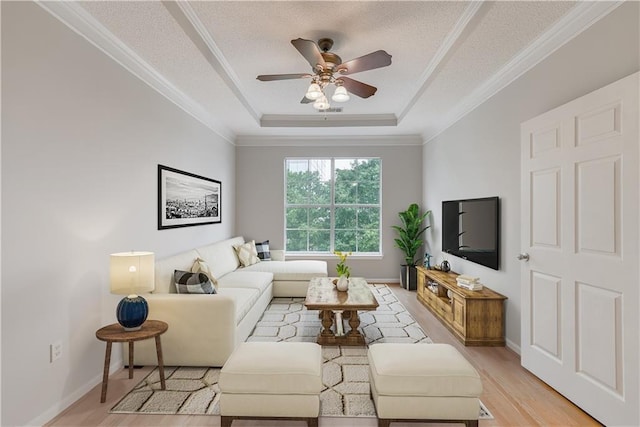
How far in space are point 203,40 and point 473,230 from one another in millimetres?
3453

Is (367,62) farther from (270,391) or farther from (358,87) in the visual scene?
(270,391)

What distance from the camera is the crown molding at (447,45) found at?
2461 mm

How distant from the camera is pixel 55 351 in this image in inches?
84.7

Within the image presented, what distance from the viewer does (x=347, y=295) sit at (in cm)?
357

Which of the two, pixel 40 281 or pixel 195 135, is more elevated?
pixel 195 135

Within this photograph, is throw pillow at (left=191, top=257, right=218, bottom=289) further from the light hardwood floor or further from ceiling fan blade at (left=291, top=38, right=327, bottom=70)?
ceiling fan blade at (left=291, top=38, right=327, bottom=70)

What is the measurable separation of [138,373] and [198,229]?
2107mm

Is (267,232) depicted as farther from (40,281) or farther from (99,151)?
(40,281)

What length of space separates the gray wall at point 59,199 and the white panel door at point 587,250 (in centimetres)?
340

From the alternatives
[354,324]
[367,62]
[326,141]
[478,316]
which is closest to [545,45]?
[367,62]

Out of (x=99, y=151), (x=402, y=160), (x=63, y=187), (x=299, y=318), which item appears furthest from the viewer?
(x=402, y=160)

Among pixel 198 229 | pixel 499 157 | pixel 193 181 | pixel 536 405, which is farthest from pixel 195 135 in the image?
pixel 536 405

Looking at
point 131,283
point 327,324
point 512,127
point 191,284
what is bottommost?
point 327,324

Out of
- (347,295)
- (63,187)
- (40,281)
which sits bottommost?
(347,295)
